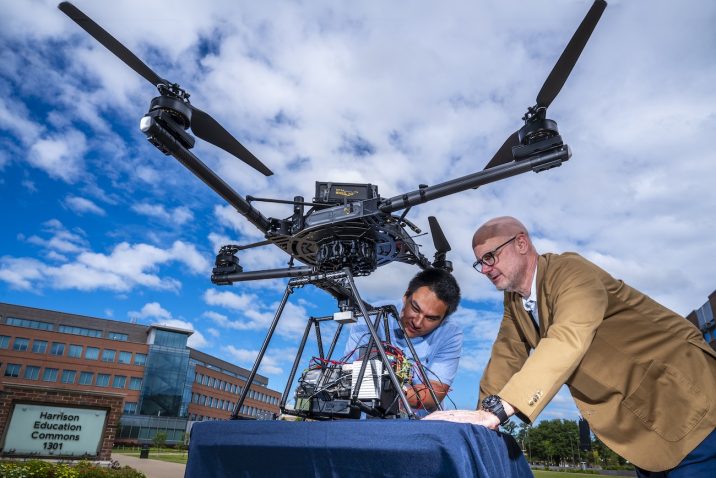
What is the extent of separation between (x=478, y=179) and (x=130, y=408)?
6821 centimetres

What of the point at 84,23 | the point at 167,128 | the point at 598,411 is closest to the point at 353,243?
the point at 167,128

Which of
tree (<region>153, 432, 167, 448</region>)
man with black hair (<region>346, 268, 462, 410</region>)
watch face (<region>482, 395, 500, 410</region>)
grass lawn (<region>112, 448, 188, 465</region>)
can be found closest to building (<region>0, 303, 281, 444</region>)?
tree (<region>153, 432, 167, 448</region>)

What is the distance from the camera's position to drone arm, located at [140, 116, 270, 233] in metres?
3.04

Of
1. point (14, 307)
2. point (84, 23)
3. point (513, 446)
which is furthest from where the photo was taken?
point (14, 307)

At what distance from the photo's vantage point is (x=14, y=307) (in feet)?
185

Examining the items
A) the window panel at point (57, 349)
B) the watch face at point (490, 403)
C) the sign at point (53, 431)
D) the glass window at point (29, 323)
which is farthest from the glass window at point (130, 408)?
the watch face at point (490, 403)

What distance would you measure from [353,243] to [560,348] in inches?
82.5

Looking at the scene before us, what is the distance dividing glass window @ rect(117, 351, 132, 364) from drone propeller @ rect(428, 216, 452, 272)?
67.9 metres

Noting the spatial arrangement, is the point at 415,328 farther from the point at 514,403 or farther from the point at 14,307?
the point at 14,307

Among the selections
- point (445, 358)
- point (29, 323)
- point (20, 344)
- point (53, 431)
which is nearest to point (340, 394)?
point (445, 358)

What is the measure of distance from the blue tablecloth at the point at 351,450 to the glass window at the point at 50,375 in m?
69.3

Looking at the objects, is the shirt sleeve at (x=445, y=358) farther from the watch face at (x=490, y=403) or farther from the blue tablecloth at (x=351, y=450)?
the watch face at (x=490, y=403)

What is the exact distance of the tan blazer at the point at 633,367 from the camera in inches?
70.1

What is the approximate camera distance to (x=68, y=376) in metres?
55.8
